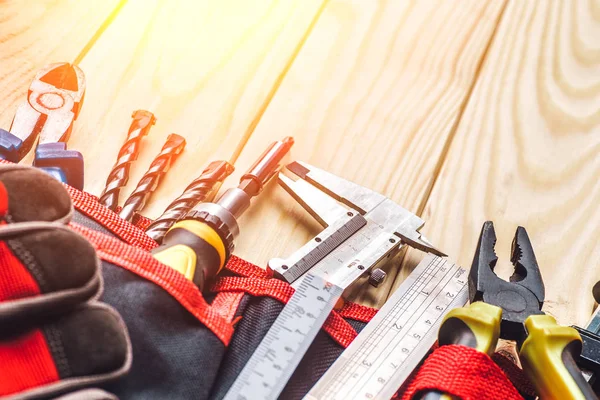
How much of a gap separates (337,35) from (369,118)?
24 centimetres

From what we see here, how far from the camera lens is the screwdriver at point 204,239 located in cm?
89

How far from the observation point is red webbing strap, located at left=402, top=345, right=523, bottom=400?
79 cm

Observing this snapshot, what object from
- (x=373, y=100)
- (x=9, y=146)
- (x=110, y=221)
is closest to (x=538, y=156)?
(x=373, y=100)

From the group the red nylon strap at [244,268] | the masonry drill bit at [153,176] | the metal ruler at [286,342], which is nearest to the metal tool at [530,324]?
the metal ruler at [286,342]

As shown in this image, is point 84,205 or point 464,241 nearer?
point 84,205

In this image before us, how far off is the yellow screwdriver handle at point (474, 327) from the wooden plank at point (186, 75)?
0.55 m

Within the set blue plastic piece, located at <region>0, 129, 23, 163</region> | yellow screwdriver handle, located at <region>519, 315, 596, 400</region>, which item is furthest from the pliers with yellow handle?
blue plastic piece, located at <region>0, 129, 23, 163</region>

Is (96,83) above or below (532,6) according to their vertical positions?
below

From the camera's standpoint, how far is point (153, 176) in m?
1.11

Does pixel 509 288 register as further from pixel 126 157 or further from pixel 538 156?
pixel 126 157

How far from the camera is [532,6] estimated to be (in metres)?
1.53

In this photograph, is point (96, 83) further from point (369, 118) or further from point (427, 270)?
point (427, 270)

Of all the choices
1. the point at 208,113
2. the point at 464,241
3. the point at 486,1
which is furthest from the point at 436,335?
the point at 486,1

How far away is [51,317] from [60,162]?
14.9 inches
